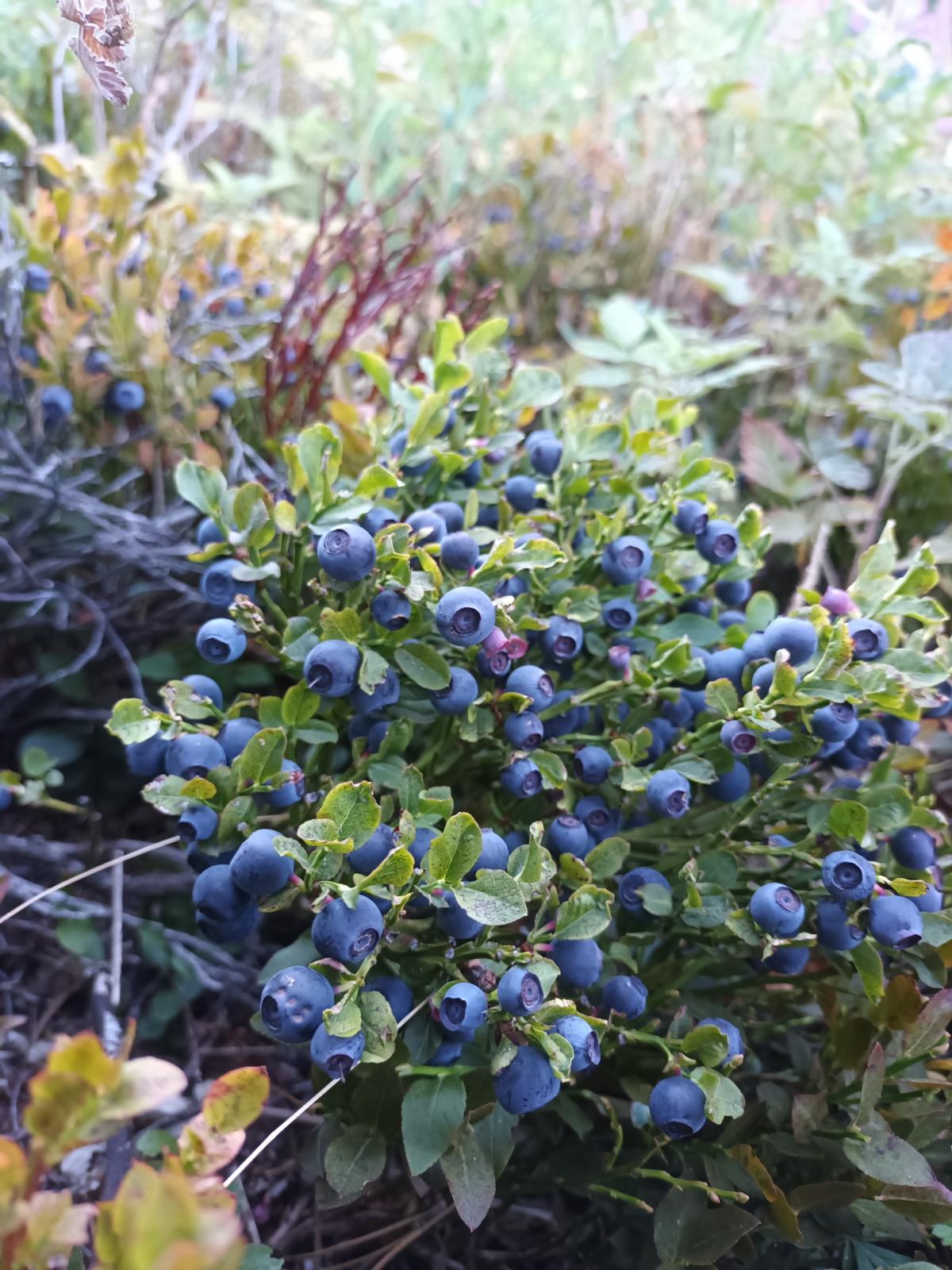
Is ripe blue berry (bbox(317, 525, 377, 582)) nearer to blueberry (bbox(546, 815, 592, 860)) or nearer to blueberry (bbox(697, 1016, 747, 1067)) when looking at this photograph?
blueberry (bbox(546, 815, 592, 860))

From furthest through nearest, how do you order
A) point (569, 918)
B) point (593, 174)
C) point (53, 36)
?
1. point (593, 174)
2. point (53, 36)
3. point (569, 918)

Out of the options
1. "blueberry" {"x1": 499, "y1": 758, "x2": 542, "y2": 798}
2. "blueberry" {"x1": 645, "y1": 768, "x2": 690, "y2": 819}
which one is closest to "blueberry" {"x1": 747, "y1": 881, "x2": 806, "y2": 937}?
"blueberry" {"x1": 645, "y1": 768, "x2": 690, "y2": 819}

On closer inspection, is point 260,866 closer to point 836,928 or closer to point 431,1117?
point 431,1117

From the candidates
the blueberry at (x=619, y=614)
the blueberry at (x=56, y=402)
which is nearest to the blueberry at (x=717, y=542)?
the blueberry at (x=619, y=614)

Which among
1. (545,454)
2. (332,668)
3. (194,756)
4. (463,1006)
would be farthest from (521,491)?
(463,1006)

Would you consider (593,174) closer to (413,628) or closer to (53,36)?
(53,36)

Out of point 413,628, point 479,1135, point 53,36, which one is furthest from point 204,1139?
point 53,36

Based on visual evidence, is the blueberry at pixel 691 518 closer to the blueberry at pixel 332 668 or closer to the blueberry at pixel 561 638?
the blueberry at pixel 561 638
